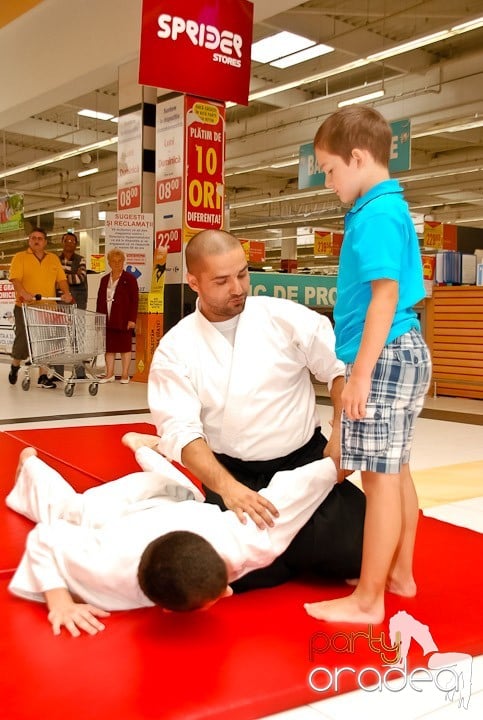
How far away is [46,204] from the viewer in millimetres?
23438

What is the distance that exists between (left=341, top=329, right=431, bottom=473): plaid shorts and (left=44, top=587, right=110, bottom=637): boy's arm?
738 mm

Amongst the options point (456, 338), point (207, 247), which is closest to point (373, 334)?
point (207, 247)

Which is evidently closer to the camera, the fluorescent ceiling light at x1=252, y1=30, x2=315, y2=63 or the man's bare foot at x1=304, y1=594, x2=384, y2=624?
the man's bare foot at x1=304, y1=594, x2=384, y2=624

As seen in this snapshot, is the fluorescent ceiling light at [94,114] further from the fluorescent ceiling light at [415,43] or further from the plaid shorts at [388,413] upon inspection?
the plaid shorts at [388,413]

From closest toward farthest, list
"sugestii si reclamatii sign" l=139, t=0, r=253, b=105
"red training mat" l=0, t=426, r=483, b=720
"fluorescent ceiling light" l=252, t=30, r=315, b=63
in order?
"red training mat" l=0, t=426, r=483, b=720 → "sugestii si reclamatii sign" l=139, t=0, r=253, b=105 → "fluorescent ceiling light" l=252, t=30, r=315, b=63

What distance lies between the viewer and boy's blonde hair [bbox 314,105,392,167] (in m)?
1.80

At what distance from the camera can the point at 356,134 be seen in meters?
1.80

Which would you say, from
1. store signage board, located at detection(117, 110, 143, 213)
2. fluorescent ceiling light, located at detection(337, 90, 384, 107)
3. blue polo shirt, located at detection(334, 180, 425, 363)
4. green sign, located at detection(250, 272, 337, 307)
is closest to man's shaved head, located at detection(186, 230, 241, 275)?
blue polo shirt, located at detection(334, 180, 425, 363)

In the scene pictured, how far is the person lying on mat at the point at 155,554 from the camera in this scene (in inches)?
64.1

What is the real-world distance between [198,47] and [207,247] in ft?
15.3

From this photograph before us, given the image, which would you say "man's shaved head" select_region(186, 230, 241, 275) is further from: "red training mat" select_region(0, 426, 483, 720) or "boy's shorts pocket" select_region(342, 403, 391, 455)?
"red training mat" select_region(0, 426, 483, 720)

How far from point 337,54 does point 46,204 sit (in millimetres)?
14649

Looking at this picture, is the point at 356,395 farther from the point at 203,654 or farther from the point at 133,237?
the point at 133,237

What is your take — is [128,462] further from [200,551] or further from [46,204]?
[46,204]
